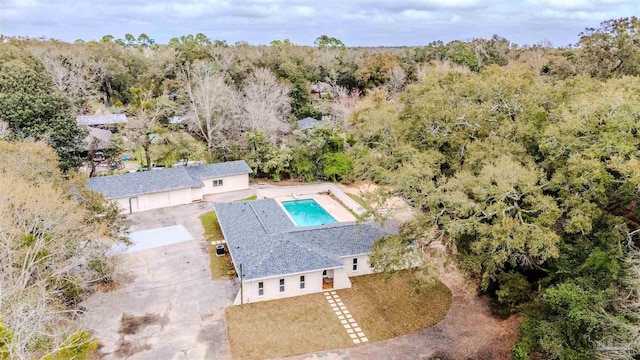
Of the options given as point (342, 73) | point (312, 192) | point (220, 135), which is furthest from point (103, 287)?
point (342, 73)

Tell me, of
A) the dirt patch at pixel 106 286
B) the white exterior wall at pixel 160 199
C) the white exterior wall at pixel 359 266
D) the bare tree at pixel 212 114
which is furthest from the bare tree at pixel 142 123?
Result: the white exterior wall at pixel 359 266

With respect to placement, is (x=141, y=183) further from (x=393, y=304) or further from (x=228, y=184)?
(x=393, y=304)

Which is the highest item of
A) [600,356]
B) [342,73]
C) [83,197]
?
[342,73]

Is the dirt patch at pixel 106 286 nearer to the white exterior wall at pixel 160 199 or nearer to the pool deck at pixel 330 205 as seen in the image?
the white exterior wall at pixel 160 199

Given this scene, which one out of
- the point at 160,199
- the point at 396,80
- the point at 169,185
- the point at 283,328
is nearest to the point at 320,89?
the point at 396,80

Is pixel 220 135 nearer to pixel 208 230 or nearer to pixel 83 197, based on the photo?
pixel 208 230

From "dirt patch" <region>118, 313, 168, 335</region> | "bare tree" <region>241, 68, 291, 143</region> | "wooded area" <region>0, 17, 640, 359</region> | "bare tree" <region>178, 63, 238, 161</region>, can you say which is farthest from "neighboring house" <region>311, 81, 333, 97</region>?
"dirt patch" <region>118, 313, 168, 335</region>
